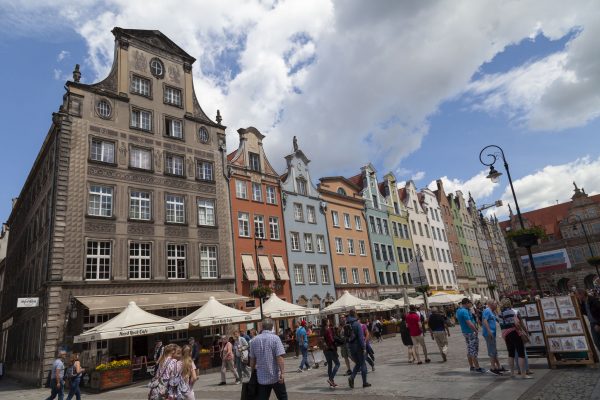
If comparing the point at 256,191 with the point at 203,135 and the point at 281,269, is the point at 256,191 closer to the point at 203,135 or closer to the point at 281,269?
the point at 203,135

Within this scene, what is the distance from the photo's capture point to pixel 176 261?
2517 centimetres

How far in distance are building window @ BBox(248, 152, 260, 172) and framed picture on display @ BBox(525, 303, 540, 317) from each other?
79.9ft

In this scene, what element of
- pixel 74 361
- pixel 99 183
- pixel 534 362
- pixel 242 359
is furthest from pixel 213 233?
pixel 534 362

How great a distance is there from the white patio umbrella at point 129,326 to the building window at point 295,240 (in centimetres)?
1632

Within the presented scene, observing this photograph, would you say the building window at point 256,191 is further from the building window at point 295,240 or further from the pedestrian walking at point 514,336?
the pedestrian walking at point 514,336

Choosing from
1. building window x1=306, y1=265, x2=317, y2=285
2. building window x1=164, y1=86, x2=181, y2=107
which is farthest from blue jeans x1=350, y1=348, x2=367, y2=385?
building window x1=306, y1=265, x2=317, y2=285

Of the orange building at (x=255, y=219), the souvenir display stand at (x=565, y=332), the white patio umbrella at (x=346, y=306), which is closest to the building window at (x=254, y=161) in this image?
the orange building at (x=255, y=219)

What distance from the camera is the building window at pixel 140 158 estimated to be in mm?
25156

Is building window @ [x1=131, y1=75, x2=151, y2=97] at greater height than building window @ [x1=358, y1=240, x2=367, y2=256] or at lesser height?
greater

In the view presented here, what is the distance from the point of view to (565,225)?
77.8 metres

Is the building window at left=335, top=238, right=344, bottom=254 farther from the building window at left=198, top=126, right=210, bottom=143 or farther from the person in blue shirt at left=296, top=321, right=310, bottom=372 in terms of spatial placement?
the person in blue shirt at left=296, top=321, right=310, bottom=372

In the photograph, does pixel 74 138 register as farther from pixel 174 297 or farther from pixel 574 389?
pixel 574 389

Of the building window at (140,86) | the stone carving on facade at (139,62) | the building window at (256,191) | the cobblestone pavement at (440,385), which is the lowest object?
the cobblestone pavement at (440,385)

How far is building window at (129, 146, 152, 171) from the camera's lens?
25.2 meters
